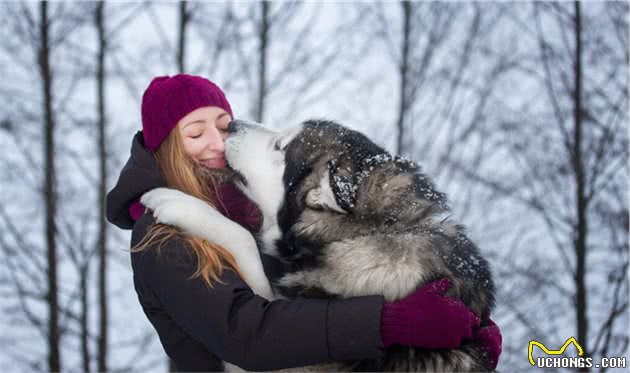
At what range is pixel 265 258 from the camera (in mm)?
2607

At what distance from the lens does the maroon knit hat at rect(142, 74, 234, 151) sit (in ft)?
8.91

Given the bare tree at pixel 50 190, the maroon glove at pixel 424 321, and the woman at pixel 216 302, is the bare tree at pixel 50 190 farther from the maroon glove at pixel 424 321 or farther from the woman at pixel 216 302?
the maroon glove at pixel 424 321

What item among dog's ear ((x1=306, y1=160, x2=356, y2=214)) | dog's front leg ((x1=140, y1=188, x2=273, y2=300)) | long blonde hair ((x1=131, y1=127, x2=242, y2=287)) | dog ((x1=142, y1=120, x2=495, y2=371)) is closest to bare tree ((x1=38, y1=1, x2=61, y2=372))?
long blonde hair ((x1=131, y1=127, x2=242, y2=287))

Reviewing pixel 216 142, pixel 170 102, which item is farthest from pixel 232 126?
Answer: pixel 170 102

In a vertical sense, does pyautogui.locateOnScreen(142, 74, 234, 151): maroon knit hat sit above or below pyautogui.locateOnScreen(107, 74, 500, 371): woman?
above

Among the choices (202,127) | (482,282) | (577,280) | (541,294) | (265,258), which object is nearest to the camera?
(482,282)

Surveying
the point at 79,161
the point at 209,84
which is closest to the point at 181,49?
the point at 79,161

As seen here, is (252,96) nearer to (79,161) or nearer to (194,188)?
(79,161)

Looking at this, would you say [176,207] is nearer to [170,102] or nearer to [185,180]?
[185,180]

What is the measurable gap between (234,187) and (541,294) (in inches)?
276

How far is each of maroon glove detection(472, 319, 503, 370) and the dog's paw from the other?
1.21 meters

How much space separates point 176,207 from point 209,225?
0.16 meters

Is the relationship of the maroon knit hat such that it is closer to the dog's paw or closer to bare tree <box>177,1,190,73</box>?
the dog's paw

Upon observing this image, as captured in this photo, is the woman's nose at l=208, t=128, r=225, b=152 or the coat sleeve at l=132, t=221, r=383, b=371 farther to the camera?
the woman's nose at l=208, t=128, r=225, b=152
